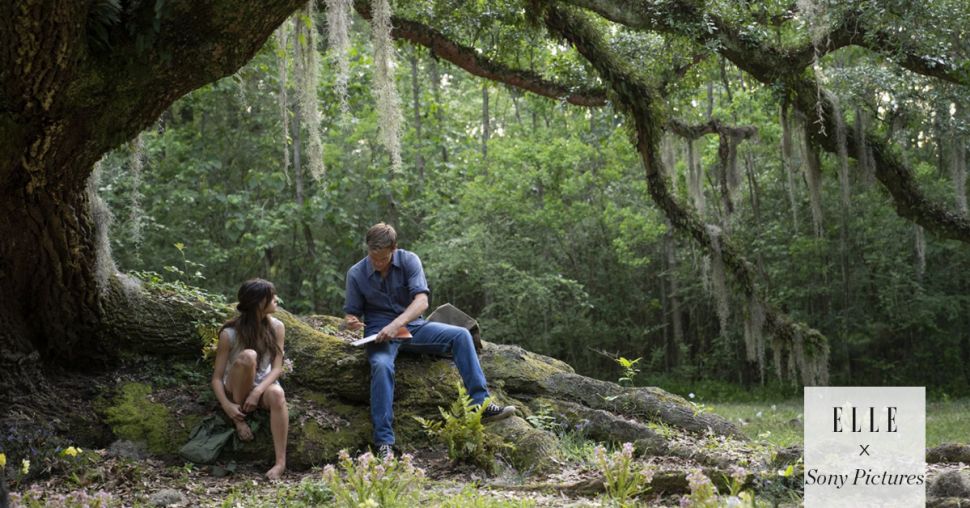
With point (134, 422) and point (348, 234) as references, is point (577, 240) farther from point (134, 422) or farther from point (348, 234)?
point (134, 422)

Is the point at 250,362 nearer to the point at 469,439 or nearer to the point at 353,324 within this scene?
the point at 353,324

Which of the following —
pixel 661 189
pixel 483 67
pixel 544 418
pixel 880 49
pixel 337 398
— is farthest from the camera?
pixel 483 67

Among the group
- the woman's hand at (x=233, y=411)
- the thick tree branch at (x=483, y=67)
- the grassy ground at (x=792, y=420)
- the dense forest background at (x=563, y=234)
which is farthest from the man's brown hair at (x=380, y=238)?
the dense forest background at (x=563, y=234)

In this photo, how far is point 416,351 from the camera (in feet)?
19.7

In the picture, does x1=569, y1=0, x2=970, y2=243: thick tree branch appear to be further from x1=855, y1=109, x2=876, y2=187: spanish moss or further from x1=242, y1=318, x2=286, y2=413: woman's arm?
x1=242, y1=318, x2=286, y2=413: woman's arm

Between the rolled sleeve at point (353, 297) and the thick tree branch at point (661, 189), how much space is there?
300 centimetres

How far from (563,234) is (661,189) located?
34.5ft

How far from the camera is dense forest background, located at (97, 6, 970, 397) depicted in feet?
53.3

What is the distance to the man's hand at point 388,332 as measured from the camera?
548cm

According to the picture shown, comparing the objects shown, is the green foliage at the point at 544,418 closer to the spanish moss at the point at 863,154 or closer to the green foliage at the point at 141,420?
the green foliage at the point at 141,420

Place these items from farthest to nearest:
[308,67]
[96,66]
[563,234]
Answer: [563,234] → [308,67] → [96,66]

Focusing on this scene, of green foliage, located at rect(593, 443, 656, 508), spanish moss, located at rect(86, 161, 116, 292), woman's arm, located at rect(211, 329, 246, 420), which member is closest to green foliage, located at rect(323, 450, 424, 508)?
green foliage, located at rect(593, 443, 656, 508)

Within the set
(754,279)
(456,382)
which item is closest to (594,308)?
(754,279)

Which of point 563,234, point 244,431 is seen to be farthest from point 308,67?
point 563,234
